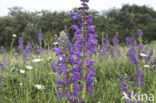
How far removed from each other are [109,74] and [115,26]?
56.4ft

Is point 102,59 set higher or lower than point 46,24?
lower

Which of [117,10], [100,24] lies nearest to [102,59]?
[100,24]

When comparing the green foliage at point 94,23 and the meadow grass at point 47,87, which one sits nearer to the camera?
the meadow grass at point 47,87

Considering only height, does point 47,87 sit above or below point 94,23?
below

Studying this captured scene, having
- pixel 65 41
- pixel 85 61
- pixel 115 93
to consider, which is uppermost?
pixel 65 41

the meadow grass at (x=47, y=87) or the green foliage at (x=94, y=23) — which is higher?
the green foliage at (x=94, y=23)

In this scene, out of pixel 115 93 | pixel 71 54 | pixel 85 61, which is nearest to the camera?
pixel 85 61

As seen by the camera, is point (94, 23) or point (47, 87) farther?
point (94, 23)

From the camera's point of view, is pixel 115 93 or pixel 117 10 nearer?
pixel 115 93

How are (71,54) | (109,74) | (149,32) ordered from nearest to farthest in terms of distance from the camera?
(71,54)
(109,74)
(149,32)

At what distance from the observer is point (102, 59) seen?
4762 millimetres

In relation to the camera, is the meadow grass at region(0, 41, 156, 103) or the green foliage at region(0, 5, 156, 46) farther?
the green foliage at region(0, 5, 156, 46)

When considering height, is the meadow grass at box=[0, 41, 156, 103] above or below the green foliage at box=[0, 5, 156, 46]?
below

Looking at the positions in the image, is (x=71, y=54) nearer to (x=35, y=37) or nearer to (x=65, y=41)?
(x=65, y=41)
